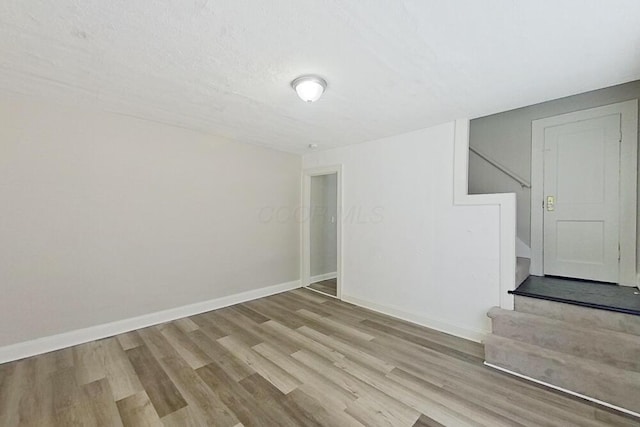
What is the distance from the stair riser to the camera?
1914 millimetres

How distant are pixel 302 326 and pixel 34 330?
258 cm

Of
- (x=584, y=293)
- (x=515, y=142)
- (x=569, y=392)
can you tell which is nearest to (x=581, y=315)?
(x=584, y=293)

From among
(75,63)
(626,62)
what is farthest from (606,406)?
(75,63)

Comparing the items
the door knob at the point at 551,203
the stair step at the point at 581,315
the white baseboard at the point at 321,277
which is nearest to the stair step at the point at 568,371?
the stair step at the point at 581,315

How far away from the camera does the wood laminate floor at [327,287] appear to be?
4367 millimetres

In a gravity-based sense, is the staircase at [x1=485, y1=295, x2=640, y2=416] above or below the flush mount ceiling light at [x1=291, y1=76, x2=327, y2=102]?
below

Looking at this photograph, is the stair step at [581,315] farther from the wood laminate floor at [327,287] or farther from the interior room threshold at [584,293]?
the wood laminate floor at [327,287]

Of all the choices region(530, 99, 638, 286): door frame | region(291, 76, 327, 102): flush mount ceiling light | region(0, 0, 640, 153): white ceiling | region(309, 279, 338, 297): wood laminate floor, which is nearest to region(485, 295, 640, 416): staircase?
region(530, 99, 638, 286): door frame

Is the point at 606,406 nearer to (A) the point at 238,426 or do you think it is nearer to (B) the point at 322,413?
A: (B) the point at 322,413

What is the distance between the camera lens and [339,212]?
4.09 metres

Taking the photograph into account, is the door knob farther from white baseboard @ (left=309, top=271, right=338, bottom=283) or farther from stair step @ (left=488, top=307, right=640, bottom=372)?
white baseboard @ (left=309, top=271, right=338, bottom=283)

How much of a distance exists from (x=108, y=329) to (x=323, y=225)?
3450mm

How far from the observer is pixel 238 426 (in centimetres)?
164

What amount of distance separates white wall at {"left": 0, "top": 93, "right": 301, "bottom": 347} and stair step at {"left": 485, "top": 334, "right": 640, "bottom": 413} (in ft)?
10.4
